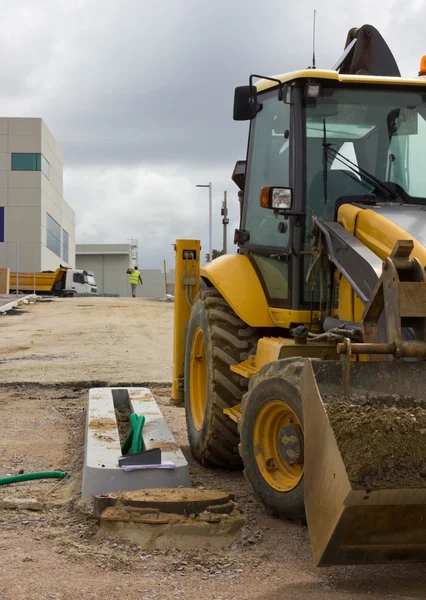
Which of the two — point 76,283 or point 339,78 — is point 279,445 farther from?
point 76,283

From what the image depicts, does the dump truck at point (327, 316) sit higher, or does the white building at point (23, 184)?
the white building at point (23, 184)

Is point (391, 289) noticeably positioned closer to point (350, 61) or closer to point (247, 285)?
point (247, 285)

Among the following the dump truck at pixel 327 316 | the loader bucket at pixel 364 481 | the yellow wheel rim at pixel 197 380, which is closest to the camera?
the loader bucket at pixel 364 481

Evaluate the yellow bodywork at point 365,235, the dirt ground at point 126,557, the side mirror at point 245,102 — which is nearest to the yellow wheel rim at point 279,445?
the dirt ground at point 126,557

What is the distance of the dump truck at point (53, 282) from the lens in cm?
4162

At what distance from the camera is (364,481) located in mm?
3551

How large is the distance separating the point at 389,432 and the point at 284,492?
1040mm

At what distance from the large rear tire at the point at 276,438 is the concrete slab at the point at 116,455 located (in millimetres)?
798

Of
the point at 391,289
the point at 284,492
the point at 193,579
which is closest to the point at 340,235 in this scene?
the point at 391,289

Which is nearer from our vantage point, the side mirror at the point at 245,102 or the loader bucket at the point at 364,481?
the loader bucket at the point at 364,481

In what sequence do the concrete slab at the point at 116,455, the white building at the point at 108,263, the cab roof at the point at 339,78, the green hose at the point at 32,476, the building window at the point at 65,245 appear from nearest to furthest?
1. the concrete slab at the point at 116,455
2. the cab roof at the point at 339,78
3. the green hose at the point at 32,476
4. the building window at the point at 65,245
5. the white building at the point at 108,263

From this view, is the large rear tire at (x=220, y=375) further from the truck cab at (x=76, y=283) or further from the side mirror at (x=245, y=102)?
the truck cab at (x=76, y=283)

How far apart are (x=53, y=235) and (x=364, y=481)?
60545 millimetres

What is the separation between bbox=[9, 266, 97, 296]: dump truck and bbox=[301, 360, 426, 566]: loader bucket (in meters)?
36.7
